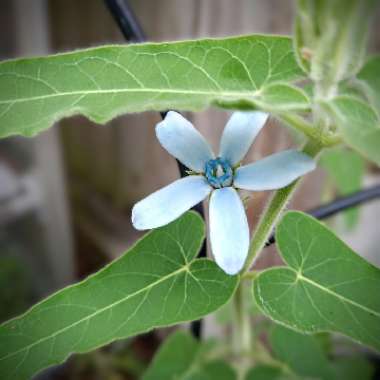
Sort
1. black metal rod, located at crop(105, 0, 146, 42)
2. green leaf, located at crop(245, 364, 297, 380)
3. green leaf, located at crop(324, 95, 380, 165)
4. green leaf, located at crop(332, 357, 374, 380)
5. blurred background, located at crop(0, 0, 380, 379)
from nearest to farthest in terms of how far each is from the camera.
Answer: green leaf, located at crop(324, 95, 380, 165) → black metal rod, located at crop(105, 0, 146, 42) → green leaf, located at crop(245, 364, 297, 380) → green leaf, located at crop(332, 357, 374, 380) → blurred background, located at crop(0, 0, 380, 379)

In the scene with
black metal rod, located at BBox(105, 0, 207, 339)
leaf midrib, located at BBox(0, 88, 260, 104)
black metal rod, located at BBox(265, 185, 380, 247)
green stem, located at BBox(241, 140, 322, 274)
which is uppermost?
black metal rod, located at BBox(105, 0, 207, 339)

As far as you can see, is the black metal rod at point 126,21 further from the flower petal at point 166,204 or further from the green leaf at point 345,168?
the green leaf at point 345,168

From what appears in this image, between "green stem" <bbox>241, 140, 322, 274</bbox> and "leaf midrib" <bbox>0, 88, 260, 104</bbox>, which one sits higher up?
"leaf midrib" <bbox>0, 88, 260, 104</bbox>

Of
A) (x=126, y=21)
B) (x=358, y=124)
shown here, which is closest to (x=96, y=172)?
(x=126, y=21)

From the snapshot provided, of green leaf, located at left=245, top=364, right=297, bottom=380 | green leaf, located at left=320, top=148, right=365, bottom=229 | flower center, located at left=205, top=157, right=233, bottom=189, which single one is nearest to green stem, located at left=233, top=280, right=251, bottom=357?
green leaf, located at left=245, top=364, right=297, bottom=380

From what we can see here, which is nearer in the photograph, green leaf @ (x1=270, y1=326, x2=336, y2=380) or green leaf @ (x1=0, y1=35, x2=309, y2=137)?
green leaf @ (x1=0, y1=35, x2=309, y2=137)

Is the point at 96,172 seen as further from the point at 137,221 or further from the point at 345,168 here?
the point at 137,221

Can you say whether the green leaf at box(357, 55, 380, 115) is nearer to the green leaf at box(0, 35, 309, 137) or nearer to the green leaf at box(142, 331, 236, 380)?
the green leaf at box(0, 35, 309, 137)
